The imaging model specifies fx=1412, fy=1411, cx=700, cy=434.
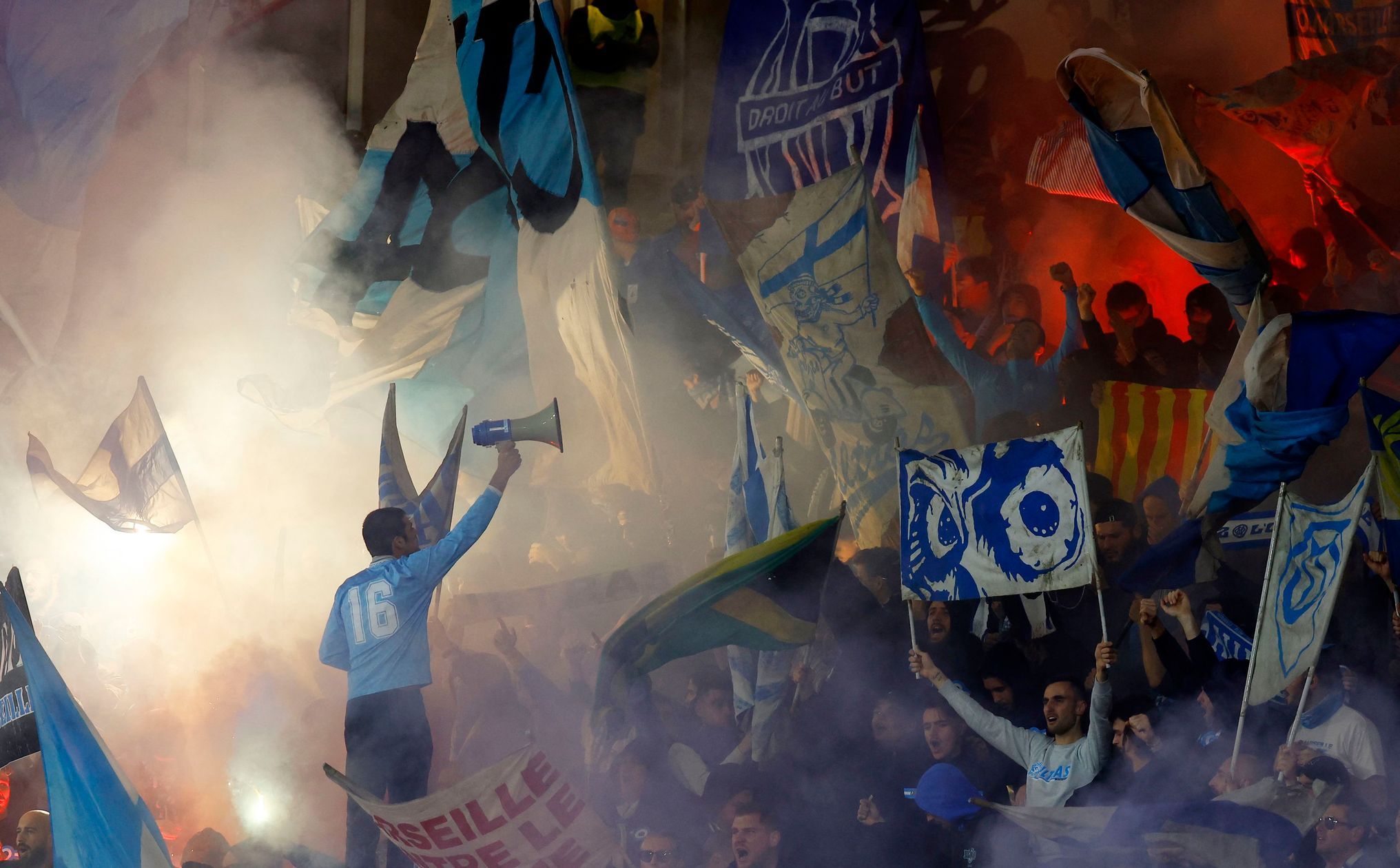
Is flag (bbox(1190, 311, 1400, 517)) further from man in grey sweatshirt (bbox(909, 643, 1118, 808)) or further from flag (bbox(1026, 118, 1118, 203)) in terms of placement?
flag (bbox(1026, 118, 1118, 203))

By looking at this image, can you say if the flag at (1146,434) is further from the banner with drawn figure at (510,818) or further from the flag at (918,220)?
the banner with drawn figure at (510,818)

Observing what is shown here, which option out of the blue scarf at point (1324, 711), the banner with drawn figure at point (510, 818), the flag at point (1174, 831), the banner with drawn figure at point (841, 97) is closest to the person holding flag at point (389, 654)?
the banner with drawn figure at point (510, 818)

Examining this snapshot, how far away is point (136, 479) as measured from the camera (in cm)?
643

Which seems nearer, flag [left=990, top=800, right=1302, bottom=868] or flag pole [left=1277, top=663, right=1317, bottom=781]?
flag [left=990, top=800, right=1302, bottom=868]

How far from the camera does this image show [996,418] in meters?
5.08

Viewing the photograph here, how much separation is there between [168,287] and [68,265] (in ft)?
1.94

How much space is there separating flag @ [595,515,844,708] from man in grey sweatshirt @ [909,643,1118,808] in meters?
0.62

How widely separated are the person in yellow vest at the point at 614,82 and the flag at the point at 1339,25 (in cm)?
311

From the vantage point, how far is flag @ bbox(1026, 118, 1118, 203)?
579 cm

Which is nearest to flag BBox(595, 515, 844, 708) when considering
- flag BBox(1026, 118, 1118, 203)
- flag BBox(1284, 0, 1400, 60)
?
flag BBox(1026, 118, 1118, 203)

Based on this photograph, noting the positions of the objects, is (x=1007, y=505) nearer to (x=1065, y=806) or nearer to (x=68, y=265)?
(x=1065, y=806)

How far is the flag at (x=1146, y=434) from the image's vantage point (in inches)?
181

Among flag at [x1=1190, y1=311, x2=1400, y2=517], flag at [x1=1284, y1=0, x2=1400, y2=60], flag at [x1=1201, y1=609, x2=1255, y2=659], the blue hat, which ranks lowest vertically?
the blue hat

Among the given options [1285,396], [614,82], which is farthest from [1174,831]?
[614,82]
